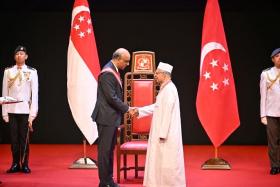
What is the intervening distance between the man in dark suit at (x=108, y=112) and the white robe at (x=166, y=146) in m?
0.42

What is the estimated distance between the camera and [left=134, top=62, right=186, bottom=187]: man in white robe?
5367 mm

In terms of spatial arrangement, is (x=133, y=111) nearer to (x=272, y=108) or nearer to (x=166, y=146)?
(x=166, y=146)

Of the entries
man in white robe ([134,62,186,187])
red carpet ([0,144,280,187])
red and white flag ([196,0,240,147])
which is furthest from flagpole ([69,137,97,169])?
man in white robe ([134,62,186,187])

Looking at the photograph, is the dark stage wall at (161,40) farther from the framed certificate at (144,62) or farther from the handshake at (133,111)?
the handshake at (133,111)

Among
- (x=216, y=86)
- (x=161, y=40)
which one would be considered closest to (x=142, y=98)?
(x=216, y=86)

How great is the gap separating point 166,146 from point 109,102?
0.75 m

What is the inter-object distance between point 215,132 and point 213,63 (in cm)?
95

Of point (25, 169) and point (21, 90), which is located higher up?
point (21, 90)

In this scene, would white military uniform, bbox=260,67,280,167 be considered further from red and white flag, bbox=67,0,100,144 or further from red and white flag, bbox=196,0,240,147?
red and white flag, bbox=67,0,100,144

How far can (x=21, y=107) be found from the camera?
6.78 meters

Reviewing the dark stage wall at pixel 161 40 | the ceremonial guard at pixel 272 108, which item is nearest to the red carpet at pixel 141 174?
the ceremonial guard at pixel 272 108

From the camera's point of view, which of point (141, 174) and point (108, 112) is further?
point (141, 174)

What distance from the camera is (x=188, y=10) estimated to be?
9.48 metres

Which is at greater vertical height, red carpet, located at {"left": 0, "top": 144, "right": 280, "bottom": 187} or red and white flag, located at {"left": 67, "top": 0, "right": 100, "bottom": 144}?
red and white flag, located at {"left": 67, "top": 0, "right": 100, "bottom": 144}
